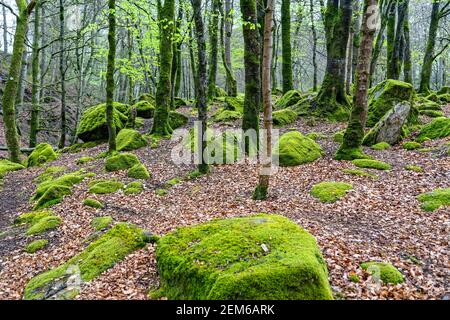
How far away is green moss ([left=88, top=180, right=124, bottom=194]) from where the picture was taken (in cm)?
1011

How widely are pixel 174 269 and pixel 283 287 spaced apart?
63.5 inches

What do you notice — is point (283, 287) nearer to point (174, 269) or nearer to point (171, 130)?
point (174, 269)

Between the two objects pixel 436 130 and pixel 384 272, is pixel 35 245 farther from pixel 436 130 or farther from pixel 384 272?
pixel 436 130

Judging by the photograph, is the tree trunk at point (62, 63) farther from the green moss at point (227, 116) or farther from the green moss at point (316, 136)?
the green moss at point (316, 136)

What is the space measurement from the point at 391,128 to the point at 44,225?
11428 millimetres

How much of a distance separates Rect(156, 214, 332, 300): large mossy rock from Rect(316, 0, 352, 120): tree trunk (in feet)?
36.5

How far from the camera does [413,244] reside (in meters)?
6.16

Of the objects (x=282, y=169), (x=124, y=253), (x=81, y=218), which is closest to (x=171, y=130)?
(x=282, y=169)

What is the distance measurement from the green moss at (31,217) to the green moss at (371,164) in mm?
8907

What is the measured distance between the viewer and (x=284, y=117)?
53.7 feet

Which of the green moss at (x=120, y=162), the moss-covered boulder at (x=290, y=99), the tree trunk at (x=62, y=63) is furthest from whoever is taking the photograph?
the moss-covered boulder at (x=290, y=99)

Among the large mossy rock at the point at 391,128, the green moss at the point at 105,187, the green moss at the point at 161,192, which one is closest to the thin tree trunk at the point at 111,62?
the green moss at the point at 105,187

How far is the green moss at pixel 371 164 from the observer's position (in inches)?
400

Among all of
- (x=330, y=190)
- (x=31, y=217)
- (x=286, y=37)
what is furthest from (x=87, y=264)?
(x=286, y=37)
